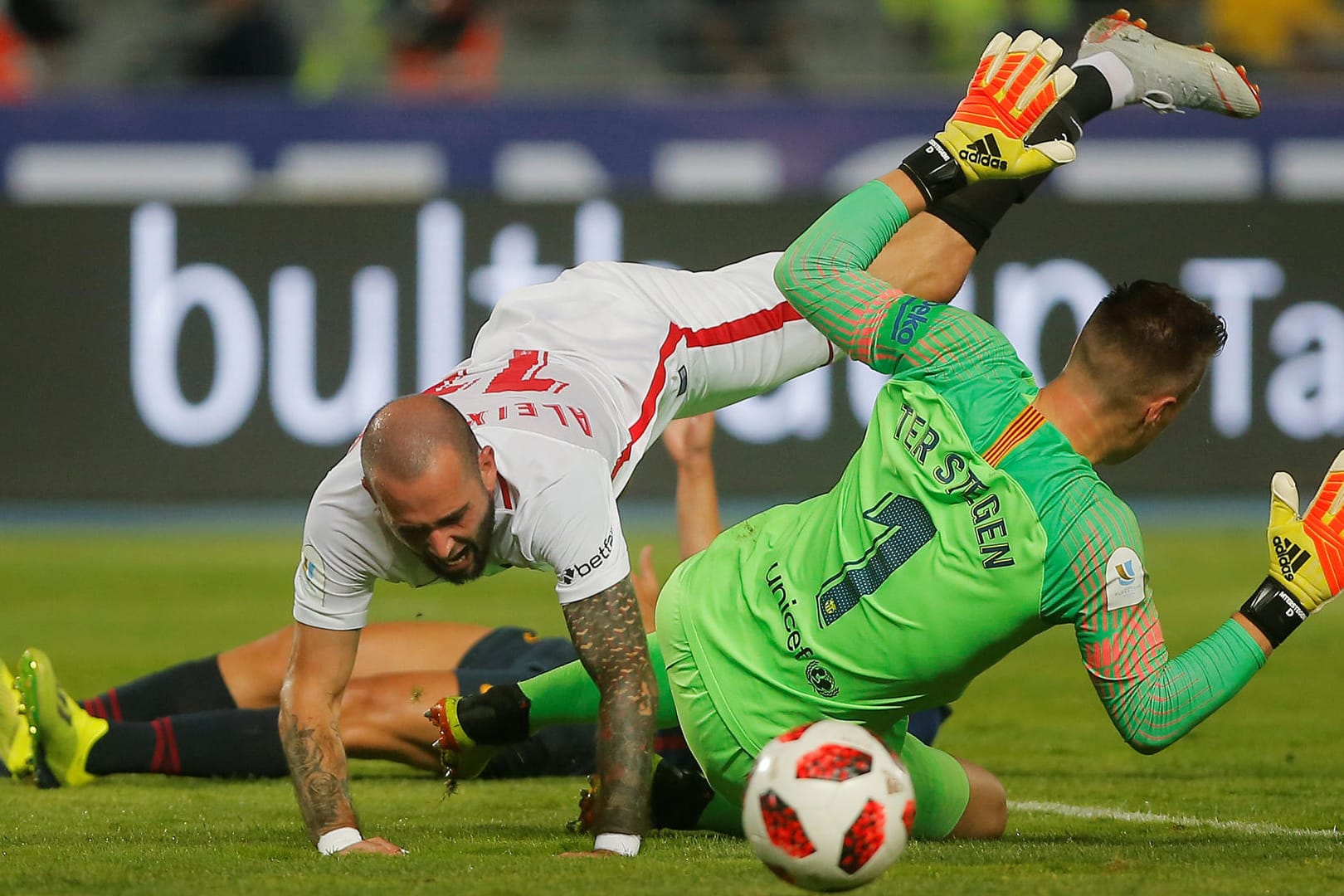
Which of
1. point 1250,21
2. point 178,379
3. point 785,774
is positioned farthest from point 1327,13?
point 785,774

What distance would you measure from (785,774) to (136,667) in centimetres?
476

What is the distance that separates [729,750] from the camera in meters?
4.81

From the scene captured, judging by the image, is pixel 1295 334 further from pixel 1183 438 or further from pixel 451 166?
pixel 451 166

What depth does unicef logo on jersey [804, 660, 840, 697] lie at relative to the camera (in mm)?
4680

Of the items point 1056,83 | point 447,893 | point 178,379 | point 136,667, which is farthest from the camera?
point 178,379

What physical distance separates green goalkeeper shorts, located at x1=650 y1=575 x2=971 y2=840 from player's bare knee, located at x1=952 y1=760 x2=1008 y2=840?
0.03m

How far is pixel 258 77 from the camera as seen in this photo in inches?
590

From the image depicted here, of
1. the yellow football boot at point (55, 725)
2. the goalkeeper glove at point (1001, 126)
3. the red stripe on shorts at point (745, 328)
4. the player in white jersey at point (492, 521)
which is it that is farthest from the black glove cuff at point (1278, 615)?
the yellow football boot at point (55, 725)

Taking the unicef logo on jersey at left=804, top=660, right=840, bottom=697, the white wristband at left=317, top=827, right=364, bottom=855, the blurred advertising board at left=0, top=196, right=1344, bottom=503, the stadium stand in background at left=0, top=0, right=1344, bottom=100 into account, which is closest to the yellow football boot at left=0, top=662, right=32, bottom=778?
the white wristband at left=317, top=827, right=364, bottom=855

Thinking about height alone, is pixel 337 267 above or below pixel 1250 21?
below

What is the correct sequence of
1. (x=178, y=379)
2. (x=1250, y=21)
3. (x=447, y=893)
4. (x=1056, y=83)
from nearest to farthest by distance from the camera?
(x=447, y=893)
(x=1056, y=83)
(x=178, y=379)
(x=1250, y=21)

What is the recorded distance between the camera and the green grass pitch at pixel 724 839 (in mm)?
4188

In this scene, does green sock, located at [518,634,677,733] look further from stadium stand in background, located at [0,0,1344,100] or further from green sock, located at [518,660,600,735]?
stadium stand in background, located at [0,0,1344,100]

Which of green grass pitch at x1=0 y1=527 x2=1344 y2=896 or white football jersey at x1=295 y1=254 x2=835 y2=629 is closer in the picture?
green grass pitch at x1=0 y1=527 x2=1344 y2=896
